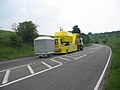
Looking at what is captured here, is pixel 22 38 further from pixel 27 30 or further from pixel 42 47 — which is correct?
pixel 42 47

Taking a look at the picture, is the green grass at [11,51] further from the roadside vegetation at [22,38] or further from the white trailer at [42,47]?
the white trailer at [42,47]

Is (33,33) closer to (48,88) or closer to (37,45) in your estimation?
(37,45)

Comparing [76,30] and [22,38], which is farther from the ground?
[76,30]

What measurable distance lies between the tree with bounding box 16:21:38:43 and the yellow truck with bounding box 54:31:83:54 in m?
5.97

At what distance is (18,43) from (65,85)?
1216 inches

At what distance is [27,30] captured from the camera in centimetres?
4459

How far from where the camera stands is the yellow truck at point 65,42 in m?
37.6

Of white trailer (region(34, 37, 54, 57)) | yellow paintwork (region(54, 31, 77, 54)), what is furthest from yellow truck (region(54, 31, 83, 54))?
white trailer (region(34, 37, 54, 57))

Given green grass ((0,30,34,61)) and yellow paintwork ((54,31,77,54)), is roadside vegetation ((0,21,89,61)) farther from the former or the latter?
yellow paintwork ((54,31,77,54))

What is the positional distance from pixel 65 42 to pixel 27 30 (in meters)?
8.17

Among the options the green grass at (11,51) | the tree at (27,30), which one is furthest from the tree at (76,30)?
the green grass at (11,51)

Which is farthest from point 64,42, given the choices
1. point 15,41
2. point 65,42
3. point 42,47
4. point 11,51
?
point 42,47

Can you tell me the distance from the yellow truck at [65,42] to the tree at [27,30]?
235 inches

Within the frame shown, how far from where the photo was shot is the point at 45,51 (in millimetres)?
30797
